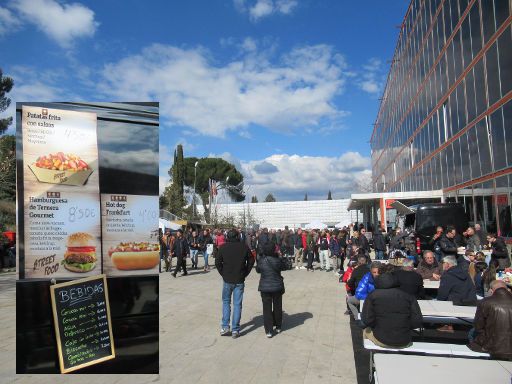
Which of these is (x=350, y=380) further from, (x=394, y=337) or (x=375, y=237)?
(x=375, y=237)

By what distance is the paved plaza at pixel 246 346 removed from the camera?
5.43 m

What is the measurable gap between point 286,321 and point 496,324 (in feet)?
14.2

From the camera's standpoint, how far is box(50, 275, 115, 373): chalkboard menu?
9.53ft

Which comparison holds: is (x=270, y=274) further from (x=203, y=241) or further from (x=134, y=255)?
(x=203, y=241)

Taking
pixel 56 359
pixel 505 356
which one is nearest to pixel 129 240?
pixel 56 359

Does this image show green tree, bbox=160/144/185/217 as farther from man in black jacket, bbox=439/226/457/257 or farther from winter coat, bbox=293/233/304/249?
man in black jacket, bbox=439/226/457/257

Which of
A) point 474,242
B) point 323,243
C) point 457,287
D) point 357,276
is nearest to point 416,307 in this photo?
point 457,287

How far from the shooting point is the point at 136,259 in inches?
115

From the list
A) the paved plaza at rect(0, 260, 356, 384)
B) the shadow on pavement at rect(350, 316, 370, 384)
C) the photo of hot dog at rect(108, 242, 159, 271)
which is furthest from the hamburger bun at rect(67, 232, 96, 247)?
the shadow on pavement at rect(350, 316, 370, 384)

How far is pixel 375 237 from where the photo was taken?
17391mm

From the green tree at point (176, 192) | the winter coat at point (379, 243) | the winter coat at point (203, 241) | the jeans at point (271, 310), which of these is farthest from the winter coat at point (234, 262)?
the green tree at point (176, 192)

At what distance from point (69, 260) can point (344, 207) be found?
233 ft

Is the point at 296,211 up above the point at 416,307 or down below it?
above

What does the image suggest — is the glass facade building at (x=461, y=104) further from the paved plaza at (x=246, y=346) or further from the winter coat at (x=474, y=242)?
the paved plaza at (x=246, y=346)
